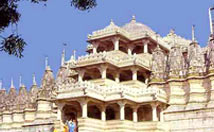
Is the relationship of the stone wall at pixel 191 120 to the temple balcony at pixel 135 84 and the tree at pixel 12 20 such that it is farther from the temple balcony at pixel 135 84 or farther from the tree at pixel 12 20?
the tree at pixel 12 20

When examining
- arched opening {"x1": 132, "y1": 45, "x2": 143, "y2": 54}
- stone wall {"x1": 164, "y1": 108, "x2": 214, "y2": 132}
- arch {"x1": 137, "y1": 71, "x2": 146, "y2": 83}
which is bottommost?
stone wall {"x1": 164, "y1": 108, "x2": 214, "y2": 132}

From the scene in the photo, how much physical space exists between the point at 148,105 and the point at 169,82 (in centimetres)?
299

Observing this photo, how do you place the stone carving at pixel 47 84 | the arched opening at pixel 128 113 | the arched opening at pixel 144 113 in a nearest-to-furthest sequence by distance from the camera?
the arched opening at pixel 144 113, the arched opening at pixel 128 113, the stone carving at pixel 47 84

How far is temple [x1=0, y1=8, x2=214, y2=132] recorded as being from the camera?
33.2 metres

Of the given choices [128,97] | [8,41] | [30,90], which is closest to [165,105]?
[128,97]

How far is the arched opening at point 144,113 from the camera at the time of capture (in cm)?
3566

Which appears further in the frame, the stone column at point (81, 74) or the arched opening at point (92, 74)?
the arched opening at point (92, 74)

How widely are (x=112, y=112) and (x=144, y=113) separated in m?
3.00

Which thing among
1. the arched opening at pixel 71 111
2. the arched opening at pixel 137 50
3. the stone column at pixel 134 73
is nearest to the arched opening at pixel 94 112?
the arched opening at pixel 71 111

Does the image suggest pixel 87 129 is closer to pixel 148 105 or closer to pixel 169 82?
pixel 148 105

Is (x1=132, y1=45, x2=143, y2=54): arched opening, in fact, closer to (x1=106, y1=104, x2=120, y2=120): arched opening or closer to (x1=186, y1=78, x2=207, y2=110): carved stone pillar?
(x1=106, y1=104, x2=120, y2=120): arched opening

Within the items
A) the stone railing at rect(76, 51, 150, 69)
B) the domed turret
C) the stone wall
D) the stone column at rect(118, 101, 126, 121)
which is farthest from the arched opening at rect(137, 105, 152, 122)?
the domed turret

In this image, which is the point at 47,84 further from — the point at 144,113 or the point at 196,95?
the point at 196,95

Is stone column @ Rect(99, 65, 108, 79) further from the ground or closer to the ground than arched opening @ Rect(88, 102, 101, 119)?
further from the ground
